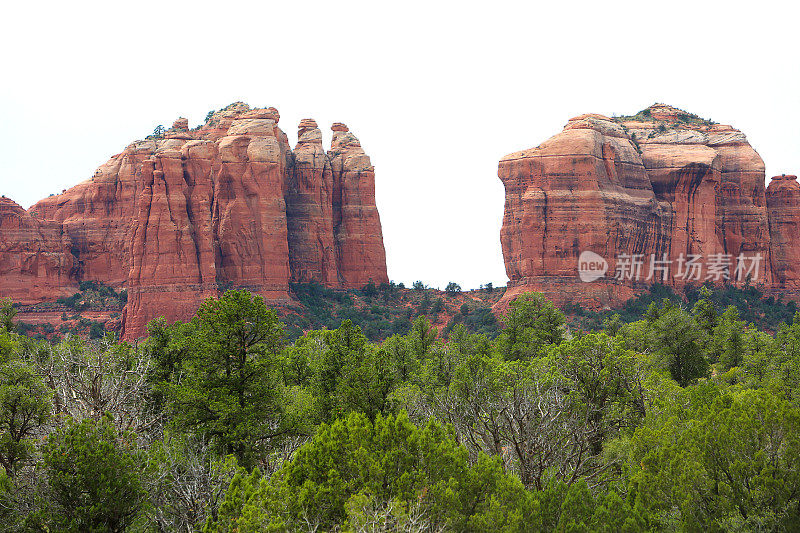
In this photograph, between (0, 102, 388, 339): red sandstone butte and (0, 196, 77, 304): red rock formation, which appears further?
(0, 196, 77, 304): red rock formation

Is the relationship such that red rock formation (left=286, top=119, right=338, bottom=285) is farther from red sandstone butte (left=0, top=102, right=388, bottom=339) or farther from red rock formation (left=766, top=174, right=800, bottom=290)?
red rock formation (left=766, top=174, right=800, bottom=290)

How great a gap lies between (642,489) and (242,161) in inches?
3894

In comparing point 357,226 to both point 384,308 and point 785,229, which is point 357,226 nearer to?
point 384,308

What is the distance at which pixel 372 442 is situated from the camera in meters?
25.0

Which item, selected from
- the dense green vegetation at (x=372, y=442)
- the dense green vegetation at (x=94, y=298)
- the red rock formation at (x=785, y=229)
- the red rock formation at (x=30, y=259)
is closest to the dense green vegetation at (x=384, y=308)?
the dense green vegetation at (x=94, y=298)

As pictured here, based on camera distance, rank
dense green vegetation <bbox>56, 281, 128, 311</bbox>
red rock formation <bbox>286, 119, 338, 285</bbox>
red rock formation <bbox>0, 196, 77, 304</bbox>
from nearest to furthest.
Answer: dense green vegetation <bbox>56, 281, 128, 311</bbox> → red rock formation <bbox>0, 196, 77, 304</bbox> → red rock formation <bbox>286, 119, 338, 285</bbox>

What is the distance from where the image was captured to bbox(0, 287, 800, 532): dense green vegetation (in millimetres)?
22828

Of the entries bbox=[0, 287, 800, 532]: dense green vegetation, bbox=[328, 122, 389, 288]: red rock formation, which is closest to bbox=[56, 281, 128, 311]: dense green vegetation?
bbox=[328, 122, 389, 288]: red rock formation

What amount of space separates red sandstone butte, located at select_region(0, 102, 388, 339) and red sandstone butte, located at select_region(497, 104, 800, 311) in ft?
88.7

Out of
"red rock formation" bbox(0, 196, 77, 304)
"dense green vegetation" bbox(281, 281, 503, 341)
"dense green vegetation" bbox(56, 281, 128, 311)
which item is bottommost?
"dense green vegetation" bbox(281, 281, 503, 341)

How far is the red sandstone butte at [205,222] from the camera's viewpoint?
112 meters

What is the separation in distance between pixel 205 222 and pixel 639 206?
6435 cm

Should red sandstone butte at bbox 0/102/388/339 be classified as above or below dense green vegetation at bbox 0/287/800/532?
above

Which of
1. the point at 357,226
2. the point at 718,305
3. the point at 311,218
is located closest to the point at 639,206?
the point at 718,305
